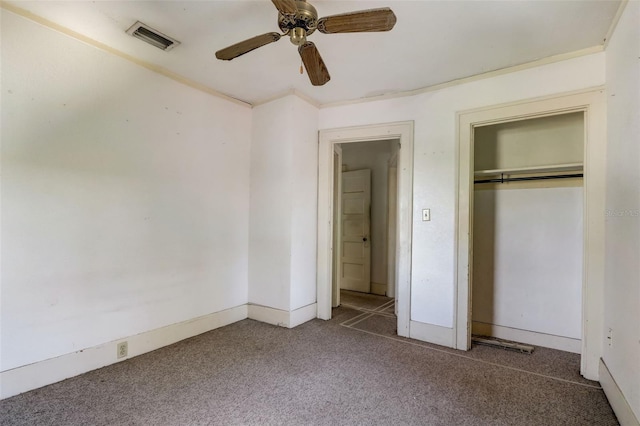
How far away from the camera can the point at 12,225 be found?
6.62ft

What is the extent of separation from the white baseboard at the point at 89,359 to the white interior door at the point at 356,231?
8.24 ft

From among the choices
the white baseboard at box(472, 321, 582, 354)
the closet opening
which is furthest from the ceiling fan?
the white baseboard at box(472, 321, 582, 354)

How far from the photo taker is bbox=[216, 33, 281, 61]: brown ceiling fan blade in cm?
184

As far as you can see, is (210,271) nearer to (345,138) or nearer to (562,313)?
(345,138)

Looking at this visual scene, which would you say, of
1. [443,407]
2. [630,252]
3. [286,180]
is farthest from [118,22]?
[630,252]

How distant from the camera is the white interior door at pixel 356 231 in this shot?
505cm

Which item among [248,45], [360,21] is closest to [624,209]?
[360,21]

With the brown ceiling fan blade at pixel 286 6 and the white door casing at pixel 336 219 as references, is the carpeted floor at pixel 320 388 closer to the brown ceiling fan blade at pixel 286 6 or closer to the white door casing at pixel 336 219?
the white door casing at pixel 336 219

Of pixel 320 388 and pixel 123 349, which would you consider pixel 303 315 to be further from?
pixel 123 349

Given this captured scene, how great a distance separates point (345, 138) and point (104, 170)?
2373 mm

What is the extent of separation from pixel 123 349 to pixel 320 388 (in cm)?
166

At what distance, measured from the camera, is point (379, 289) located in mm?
4961

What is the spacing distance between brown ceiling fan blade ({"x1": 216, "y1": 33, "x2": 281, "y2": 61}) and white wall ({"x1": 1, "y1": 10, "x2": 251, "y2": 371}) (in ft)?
3.83

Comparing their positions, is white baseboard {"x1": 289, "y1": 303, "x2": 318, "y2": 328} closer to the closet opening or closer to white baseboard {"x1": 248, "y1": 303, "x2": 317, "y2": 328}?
white baseboard {"x1": 248, "y1": 303, "x2": 317, "y2": 328}
